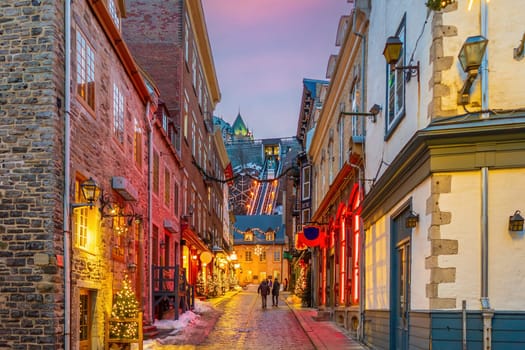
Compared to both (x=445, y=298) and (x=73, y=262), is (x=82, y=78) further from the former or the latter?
(x=445, y=298)

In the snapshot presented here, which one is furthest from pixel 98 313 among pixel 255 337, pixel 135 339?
pixel 255 337

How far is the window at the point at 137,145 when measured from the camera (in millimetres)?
16750

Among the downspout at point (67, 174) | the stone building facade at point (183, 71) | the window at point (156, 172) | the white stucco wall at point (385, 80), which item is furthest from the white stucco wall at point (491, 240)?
the stone building facade at point (183, 71)

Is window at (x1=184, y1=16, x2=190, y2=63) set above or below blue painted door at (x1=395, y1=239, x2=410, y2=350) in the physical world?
above

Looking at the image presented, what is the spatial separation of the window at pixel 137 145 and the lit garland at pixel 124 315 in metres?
4.23

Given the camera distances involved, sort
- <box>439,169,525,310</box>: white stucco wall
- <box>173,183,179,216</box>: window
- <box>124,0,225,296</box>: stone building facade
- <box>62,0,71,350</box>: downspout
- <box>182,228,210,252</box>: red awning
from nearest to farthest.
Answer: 1. <box>439,169,525,310</box>: white stucco wall
2. <box>62,0,71,350</box>: downspout
3. <box>173,183,179,216</box>: window
4. <box>124,0,225,296</box>: stone building facade
5. <box>182,228,210,252</box>: red awning

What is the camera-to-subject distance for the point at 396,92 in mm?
10828

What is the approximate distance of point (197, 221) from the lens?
34.7 m

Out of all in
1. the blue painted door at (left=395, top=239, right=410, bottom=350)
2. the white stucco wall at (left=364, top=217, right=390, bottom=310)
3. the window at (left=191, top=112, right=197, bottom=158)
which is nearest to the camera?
the blue painted door at (left=395, top=239, right=410, bottom=350)

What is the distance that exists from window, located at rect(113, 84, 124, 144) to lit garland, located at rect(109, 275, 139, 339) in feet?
11.7

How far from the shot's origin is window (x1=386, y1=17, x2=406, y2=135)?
33.2 ft

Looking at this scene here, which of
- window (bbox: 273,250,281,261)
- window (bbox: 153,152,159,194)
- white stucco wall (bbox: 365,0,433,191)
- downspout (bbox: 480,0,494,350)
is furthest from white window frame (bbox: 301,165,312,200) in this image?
window (bbox: 273,250,281,261)

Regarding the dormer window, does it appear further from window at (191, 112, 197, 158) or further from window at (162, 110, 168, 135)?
window at (162, 110, 168, 135)

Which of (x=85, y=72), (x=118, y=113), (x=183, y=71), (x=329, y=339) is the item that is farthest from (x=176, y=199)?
(x=85, y=72)
